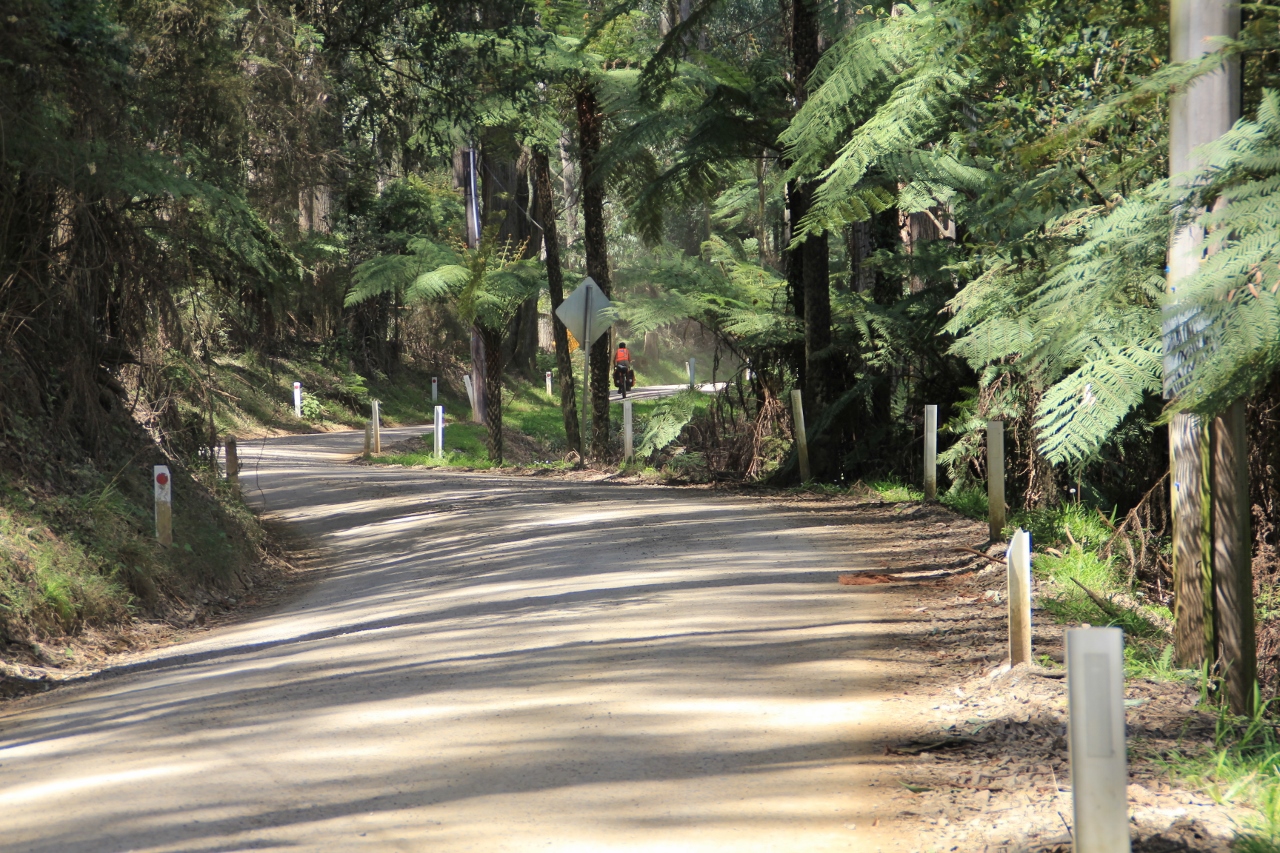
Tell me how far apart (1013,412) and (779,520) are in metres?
2.71

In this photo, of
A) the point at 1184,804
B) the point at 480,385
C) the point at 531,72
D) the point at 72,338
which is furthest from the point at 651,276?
the point at 480,385

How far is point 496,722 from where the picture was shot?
5758 mm

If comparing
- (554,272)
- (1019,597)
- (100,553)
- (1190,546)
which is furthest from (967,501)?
(554,272)

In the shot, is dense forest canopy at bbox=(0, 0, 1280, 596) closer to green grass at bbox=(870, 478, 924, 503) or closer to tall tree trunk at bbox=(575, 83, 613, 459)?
tall tree trunk at bbox=(575, 83, 613, 459)

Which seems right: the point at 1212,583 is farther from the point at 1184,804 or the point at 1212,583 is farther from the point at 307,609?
the point at 307,609

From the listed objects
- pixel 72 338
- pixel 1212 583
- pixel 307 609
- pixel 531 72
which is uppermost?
→ pixel 531 72

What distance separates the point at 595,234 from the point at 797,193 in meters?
7.58

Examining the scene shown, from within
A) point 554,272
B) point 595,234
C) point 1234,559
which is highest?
point 595,234

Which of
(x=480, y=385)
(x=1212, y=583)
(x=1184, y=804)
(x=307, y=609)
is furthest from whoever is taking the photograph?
(x=480, y=385)

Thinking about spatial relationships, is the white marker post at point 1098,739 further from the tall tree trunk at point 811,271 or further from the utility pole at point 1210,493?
the tall tree trunk at point 811,271

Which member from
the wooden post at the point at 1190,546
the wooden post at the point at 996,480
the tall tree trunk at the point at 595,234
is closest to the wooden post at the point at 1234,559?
the wooden post at the point at 1190,546

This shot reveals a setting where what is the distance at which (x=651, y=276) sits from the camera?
19.1 meters

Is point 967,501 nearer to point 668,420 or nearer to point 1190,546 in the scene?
point 668,420

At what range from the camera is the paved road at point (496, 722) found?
445 centimetres
